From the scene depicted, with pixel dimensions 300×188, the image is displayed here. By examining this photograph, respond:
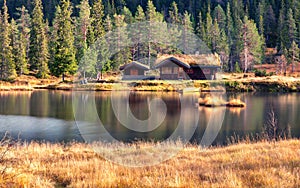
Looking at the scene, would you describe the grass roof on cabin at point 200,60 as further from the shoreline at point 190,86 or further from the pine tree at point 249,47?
the pine tree at point 249,47

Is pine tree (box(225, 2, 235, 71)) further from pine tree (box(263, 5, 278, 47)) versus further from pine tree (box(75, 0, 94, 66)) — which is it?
pine tree (box(75, 0, 94, 66))

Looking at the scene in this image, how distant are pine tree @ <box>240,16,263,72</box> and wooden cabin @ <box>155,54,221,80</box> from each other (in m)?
12.9

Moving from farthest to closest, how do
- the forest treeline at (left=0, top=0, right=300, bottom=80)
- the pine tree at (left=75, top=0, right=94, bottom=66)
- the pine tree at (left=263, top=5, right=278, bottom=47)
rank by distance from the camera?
the pine tree at (left=263, top=5, right=278, bottom=47)
the pine tree at (left=75, top=0, right=94, bottom=66)
the forest treeline at (left=0, top=0, right=300, bottom=80)

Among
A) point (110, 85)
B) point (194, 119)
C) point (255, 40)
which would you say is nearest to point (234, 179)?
point (194, 119)

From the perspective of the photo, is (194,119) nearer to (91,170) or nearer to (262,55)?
(91,170)

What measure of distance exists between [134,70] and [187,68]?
34.9 ft

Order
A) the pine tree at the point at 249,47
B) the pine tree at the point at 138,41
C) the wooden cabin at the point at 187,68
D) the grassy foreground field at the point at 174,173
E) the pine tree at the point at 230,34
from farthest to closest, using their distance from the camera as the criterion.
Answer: the pine tree at the point at 230,34 < the pine tree at the point at 138,41 < the pine tree at the point at 249,47 < the wooden cabin at the point at 187,68 < the grassy foreground field at the point at 174,173

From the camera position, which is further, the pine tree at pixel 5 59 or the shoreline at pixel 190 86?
the pine tree at pixel 5 59

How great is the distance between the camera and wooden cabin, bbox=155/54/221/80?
7356 centimetres

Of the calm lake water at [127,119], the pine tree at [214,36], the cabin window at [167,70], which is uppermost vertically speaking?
the pine tree at [214,36]

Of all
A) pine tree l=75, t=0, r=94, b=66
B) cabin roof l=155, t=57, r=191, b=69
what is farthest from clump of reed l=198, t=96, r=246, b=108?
pine tree l=75, t=0, r=94, b=66

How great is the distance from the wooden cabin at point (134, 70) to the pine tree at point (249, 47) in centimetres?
2421

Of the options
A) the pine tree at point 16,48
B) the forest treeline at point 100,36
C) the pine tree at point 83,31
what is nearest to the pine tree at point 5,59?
the forest treeline at point 100,36

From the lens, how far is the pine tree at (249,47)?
8743 cm
